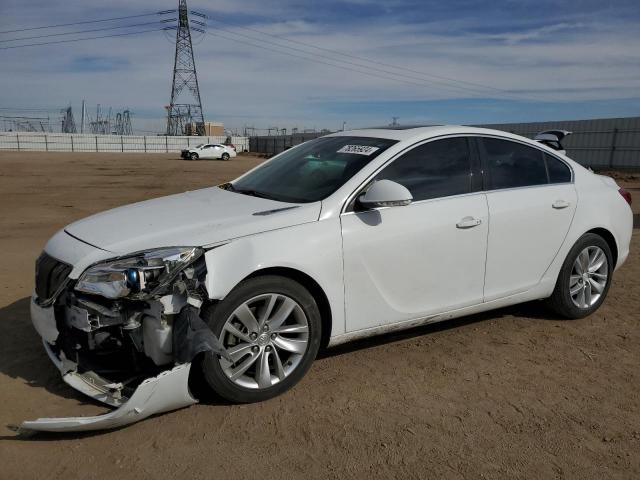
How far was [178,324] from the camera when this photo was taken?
10.0 ft

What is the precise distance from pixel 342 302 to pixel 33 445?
1.89m

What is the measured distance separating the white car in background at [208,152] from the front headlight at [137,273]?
44.7 metres

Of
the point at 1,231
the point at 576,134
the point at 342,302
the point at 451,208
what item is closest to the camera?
the point at 342,302

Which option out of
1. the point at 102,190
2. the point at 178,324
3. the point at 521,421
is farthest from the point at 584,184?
the point at 102,190

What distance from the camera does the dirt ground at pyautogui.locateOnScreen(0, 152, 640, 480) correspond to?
2809mm

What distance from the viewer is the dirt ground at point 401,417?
2.81 m

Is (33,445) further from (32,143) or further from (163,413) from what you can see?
(32,143)

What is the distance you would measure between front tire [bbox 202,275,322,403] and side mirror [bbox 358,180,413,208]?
72 cm

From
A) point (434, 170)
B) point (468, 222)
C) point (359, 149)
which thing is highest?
point (359, 149)

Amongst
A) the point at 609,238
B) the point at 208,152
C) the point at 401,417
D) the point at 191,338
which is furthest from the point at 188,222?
the point at 208,152

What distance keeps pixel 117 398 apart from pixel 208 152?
4605 centimetres

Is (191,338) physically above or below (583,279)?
above

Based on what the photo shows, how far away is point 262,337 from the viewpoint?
3354mm

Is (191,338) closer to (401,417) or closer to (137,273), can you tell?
(137,273)
